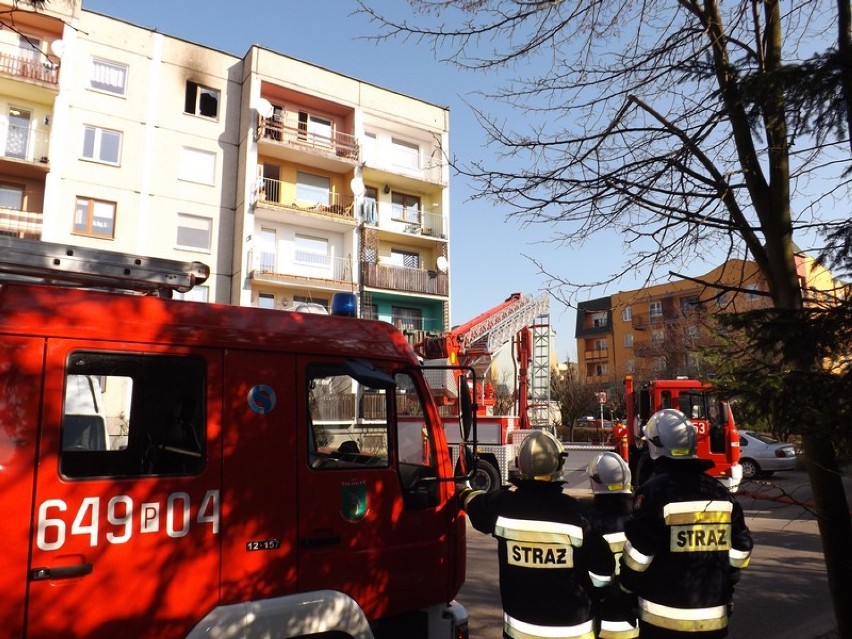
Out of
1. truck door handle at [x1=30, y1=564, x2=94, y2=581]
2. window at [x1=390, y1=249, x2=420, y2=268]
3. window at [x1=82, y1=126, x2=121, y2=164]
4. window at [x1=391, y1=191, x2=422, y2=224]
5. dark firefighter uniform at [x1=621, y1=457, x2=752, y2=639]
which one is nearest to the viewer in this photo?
truck door handle at [x1=30, y1=564, x2=94, y2=581]

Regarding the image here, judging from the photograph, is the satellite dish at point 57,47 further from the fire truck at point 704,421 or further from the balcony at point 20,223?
the fire truck at point 704,421

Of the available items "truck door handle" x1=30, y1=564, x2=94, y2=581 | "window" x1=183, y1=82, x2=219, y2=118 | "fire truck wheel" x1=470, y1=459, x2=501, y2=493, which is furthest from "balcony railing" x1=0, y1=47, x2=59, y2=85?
"truck door handle" x1=30, y1=564, x2=94, y2=581

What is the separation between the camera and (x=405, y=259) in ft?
89.6

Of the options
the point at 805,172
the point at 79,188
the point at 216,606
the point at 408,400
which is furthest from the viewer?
the point at 79,188

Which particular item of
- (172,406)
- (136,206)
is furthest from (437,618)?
(136,206)

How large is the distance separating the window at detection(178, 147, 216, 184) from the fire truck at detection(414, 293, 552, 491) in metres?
11.5

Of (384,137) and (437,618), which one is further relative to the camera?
(384,137)

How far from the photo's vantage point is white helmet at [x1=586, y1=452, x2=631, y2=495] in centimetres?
347

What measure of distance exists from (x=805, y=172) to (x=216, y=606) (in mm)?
4304

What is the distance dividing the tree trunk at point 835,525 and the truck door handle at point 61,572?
3.96 metres

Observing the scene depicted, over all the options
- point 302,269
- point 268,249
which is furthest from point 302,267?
point 268,249

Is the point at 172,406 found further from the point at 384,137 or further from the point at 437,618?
the point at 384,137

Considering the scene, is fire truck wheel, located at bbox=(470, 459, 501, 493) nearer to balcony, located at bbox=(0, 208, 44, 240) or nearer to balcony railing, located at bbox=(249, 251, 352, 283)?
balcony railing, located at bbox=(249, 251, 352, 283)

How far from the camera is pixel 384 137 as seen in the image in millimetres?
27016
